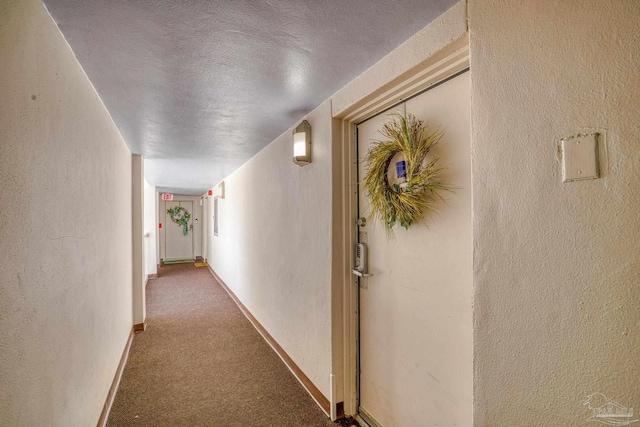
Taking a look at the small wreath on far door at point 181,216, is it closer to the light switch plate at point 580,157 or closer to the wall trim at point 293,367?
the wall trim at point 293,367

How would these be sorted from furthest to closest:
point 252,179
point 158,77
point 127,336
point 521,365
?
1. point 252,179
2. point 127,336
3. point 158,77
4. point 521,365

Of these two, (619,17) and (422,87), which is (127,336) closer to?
(422,87)

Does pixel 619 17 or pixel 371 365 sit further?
pixel 371 365

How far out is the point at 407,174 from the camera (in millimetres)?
1330

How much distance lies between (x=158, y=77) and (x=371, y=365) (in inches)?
79.0

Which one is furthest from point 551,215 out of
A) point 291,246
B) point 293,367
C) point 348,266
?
point 293,367

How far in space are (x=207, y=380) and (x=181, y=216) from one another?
284 inches

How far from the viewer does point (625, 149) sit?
65 cm

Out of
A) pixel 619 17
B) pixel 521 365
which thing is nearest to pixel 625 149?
pixel 619 17

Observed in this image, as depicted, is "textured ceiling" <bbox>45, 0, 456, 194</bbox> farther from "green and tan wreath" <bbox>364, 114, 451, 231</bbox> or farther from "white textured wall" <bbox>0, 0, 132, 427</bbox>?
"green and tan wreath" <bbox>364, 114, 451, 231</bbox>

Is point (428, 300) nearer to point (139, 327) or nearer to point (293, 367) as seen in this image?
point (293, 367)

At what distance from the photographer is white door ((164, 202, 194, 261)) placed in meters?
8.45

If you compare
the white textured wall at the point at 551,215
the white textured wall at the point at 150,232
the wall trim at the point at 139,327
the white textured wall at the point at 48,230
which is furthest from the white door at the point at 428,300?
the white textured wall at the point at 150,232

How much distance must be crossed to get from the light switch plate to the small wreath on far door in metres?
9.15
